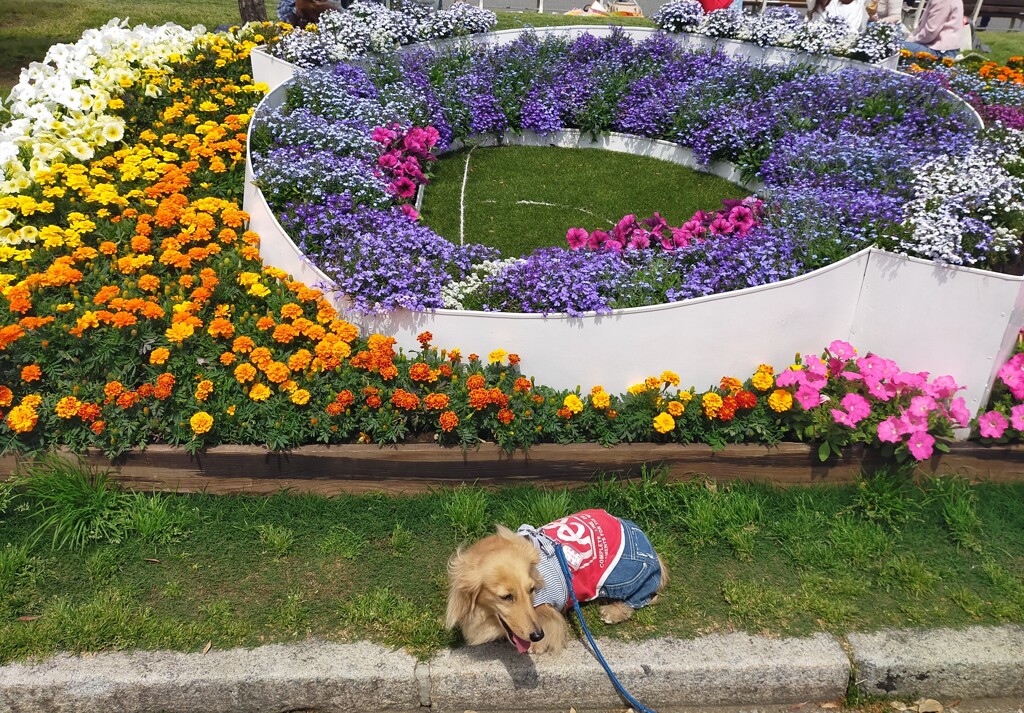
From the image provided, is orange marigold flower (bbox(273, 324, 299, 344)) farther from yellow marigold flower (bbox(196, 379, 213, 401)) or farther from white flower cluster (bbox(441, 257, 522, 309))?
white flower cluster (bbox(441, 257, 522, 309))

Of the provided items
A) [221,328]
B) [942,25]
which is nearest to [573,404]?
[221,328]

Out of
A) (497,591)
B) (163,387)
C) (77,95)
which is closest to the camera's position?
(497,591)

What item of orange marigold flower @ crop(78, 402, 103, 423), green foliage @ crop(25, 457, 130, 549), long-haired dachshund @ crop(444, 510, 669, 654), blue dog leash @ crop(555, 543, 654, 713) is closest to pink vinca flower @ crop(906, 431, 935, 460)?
long-haired dachshund @ crop(444, 510, 669, 654)

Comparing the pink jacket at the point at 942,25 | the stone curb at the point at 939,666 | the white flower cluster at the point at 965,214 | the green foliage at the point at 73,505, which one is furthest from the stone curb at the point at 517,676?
the pink jacket at the point at 942,25

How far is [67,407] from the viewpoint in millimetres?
3607

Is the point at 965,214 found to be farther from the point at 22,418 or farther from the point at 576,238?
the point at 22,418

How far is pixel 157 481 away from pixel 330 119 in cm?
365

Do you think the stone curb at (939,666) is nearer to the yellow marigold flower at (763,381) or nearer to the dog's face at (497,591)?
the yellow marigold flower at (763,381)

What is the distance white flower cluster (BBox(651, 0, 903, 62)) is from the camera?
8141 mm

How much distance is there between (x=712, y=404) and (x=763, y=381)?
0.36m

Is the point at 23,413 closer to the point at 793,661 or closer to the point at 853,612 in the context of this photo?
the point at 793,661

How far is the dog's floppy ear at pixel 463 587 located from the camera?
2.68m

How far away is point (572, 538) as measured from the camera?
3.10 meters

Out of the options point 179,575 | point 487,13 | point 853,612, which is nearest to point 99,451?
point 179,575
